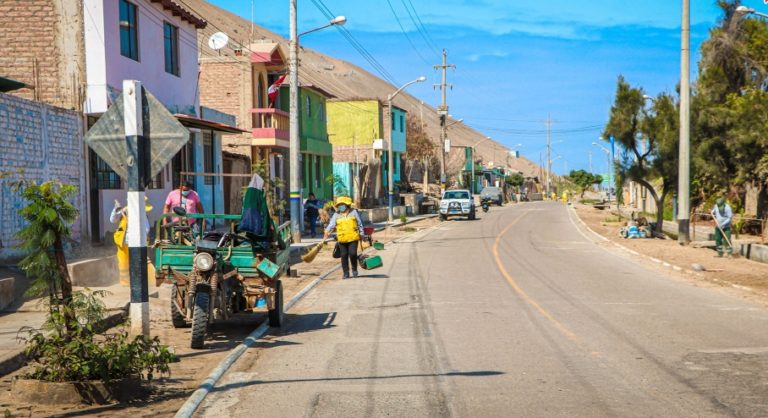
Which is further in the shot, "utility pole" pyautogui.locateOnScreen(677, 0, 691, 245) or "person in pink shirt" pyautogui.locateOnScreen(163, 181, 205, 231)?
"utility pole" pyautogui.locateOnScreen(677, 0, 691, 245)

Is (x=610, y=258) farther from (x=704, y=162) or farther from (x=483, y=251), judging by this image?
(x=704, y=162)

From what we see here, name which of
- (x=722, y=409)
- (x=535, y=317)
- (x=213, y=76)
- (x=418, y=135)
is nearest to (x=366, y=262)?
(x=535, y=317)

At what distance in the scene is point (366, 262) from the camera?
55.5 feet

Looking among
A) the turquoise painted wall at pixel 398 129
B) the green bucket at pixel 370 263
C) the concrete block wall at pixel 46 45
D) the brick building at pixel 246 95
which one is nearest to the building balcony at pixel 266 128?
the brick building at pixel 246 95

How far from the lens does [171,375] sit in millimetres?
8133

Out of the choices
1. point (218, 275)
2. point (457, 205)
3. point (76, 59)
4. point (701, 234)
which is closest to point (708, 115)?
point (701, 234)

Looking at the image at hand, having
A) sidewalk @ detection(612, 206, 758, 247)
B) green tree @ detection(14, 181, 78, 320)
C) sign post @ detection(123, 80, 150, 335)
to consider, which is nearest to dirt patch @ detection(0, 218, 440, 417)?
sign post @ detection(123, 80, 150, 335)

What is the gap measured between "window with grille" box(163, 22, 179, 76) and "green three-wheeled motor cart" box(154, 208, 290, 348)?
50.3ft

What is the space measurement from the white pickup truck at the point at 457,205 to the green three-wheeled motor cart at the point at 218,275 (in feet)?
122

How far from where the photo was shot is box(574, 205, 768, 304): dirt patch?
15.9m

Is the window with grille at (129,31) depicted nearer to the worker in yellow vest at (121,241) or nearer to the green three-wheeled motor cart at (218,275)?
the worker in yellow vest at (121,241)

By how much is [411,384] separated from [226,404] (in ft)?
5.66

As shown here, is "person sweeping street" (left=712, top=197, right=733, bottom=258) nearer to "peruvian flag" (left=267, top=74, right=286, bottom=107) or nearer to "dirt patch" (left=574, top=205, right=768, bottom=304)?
"dirt patch" (left=574, top=205, right=768, bottom=304)

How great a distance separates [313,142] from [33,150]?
2534cm
